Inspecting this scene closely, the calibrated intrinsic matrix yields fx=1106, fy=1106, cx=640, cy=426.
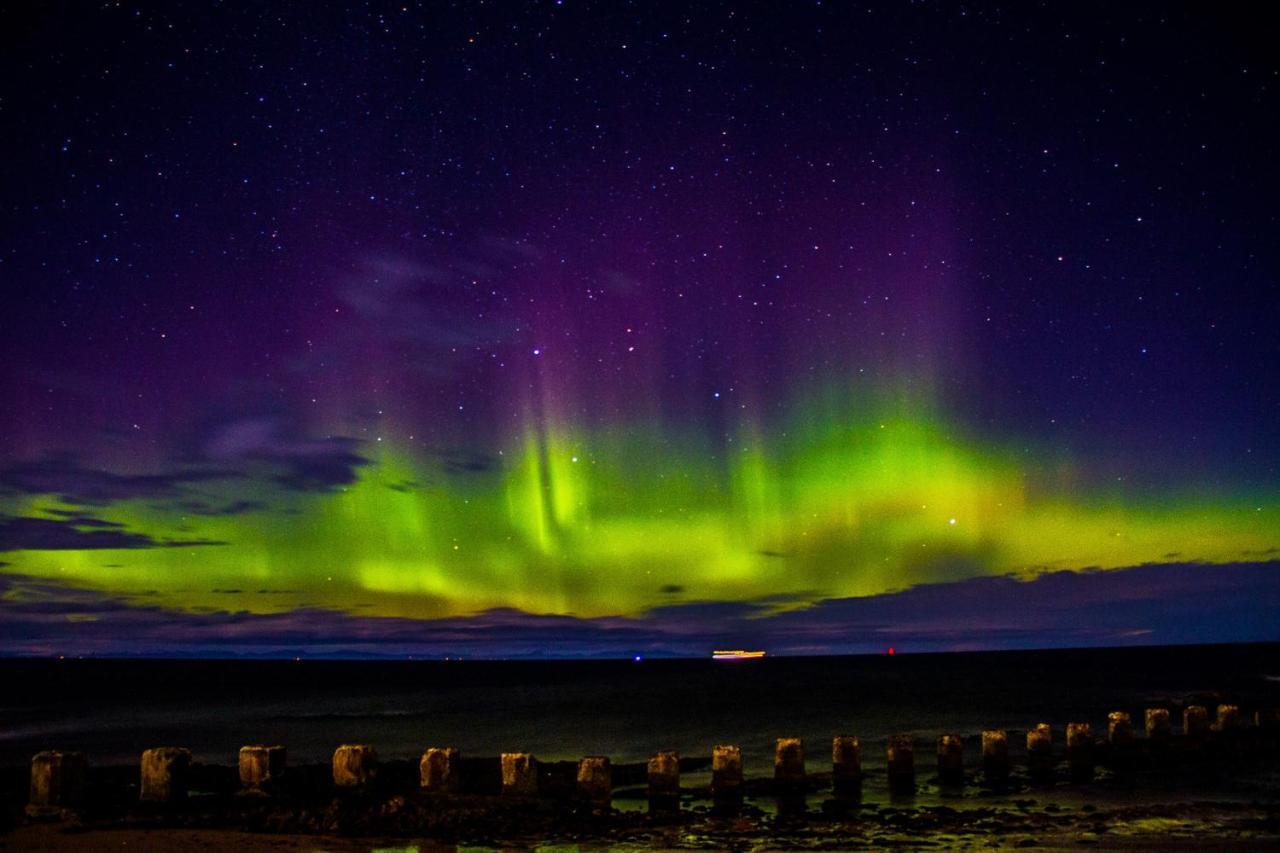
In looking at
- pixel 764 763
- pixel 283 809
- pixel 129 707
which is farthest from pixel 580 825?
pixel 129 707

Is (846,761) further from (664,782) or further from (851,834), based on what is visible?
(851,834)

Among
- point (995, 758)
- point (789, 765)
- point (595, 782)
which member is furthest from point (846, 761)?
point (595, 782)

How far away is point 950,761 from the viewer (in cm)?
1889

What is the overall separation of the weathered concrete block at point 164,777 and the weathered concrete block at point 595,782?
532cm

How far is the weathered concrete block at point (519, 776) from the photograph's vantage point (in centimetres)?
1524

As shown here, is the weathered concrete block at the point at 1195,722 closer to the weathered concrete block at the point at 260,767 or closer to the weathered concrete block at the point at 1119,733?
the weathered concrete block at the point at 1119,733

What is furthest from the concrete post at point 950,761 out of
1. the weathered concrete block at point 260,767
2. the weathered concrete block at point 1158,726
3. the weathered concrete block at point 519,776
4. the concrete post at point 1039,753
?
the weathered concrete block at point 260,767

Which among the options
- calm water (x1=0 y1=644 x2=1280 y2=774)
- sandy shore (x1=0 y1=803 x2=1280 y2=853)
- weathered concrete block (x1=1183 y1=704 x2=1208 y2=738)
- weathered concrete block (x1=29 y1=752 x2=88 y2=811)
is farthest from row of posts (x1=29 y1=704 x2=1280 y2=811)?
calm water (x1=0 y1=644 x2=1280 y2=774)

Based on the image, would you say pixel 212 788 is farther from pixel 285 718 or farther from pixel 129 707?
pixel 129 707

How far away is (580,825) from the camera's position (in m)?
14.4

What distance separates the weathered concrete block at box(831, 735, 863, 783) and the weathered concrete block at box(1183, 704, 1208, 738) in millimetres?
8551

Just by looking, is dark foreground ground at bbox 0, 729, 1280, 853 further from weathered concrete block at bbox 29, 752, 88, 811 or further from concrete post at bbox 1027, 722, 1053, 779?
concrete post at bbox 1027, 722, 1053, 779

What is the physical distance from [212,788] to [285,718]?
3479 centimetres

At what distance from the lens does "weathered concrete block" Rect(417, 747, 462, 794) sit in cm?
1536
